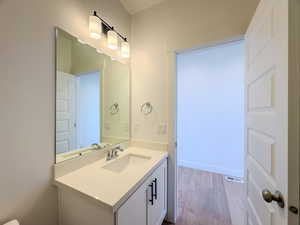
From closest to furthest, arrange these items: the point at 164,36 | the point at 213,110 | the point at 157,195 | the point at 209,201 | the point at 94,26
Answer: the point at 94,26 < the point at 157,195 < the point at 164,36 < the point at 209,201 < the point at 213,110

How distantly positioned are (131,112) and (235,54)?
2.39 m

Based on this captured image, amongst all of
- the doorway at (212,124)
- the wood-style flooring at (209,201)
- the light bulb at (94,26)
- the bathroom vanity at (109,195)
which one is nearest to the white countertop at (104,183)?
the bathroom vanity at (109,195)

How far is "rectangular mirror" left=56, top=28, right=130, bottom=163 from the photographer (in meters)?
1.09

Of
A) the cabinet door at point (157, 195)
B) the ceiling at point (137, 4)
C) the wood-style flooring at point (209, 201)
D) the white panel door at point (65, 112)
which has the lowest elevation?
the wood-style flooring at point (209, 201)

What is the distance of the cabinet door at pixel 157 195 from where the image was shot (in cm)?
121

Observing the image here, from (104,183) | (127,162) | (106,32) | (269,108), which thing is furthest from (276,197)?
(106,32)

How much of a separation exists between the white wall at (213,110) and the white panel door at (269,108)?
1.86 metres

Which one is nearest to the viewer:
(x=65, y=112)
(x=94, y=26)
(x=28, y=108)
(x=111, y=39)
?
(x=28, y=108)

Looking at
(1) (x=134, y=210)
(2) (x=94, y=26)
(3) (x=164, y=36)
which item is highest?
(3) (x=164, y=36)

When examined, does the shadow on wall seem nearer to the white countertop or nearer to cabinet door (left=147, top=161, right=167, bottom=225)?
the white countertop

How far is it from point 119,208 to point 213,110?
2720 mm

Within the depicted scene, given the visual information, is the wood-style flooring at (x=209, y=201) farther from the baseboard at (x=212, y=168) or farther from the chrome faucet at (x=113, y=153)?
the chrome faucet at (x=113, y=153)

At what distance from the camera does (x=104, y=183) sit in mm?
957

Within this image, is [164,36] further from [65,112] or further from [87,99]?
[65,112]
